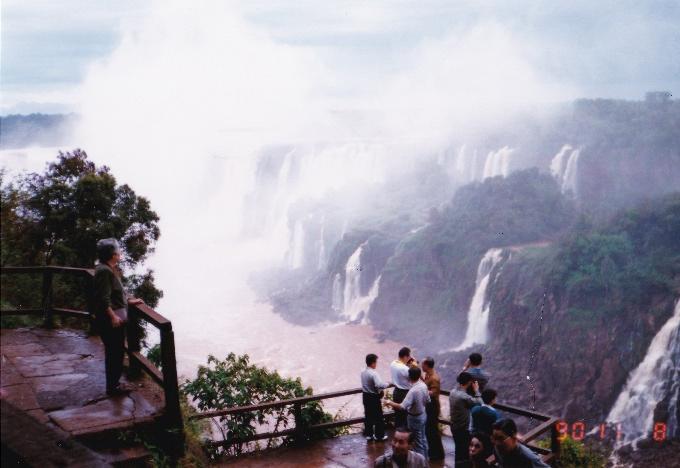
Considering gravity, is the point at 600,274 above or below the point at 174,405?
below

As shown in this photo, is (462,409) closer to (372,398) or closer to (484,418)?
(484,418)

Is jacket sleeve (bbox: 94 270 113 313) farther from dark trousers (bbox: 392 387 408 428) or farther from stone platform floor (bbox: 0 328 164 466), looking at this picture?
dark trousers (bbox: 392 387 408 428)

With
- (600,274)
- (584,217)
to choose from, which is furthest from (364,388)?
(584,217)

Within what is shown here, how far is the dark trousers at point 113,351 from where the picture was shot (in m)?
5.51

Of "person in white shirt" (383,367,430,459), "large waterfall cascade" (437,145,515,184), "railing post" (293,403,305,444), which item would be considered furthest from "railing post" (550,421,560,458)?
"large waterfall cascade" (437,145,515,184)

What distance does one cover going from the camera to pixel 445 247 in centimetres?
5700

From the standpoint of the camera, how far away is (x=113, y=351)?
18.4 feet

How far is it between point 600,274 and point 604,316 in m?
4.08

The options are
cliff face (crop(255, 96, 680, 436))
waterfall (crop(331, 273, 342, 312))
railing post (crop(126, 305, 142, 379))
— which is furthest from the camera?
waterfall (crop(331, 273, 342, 312))

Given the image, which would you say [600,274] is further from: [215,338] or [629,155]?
[215,338]

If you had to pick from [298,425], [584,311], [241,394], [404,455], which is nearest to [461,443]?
[404,455]

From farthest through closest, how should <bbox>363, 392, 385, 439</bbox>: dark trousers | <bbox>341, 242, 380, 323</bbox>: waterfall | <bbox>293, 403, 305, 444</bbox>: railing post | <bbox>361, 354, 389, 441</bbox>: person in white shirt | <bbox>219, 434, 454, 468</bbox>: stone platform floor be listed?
1. <bbox>341, 242, 380, 323</bbox>: waterfall
2. <bbox>293, 403, 305, 444</bbox>: railing post
3. <bbox>363, 392, 385, 439</bbox>: dark trousers
4. <bbox>361, 354, 389, 441</bbox>: person in white shirt
5. <bbox>219, 434, 454, 468</bbox>: stone platform floor

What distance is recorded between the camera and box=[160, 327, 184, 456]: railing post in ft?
17.0

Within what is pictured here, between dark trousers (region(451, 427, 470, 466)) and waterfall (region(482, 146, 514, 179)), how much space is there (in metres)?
65.7
